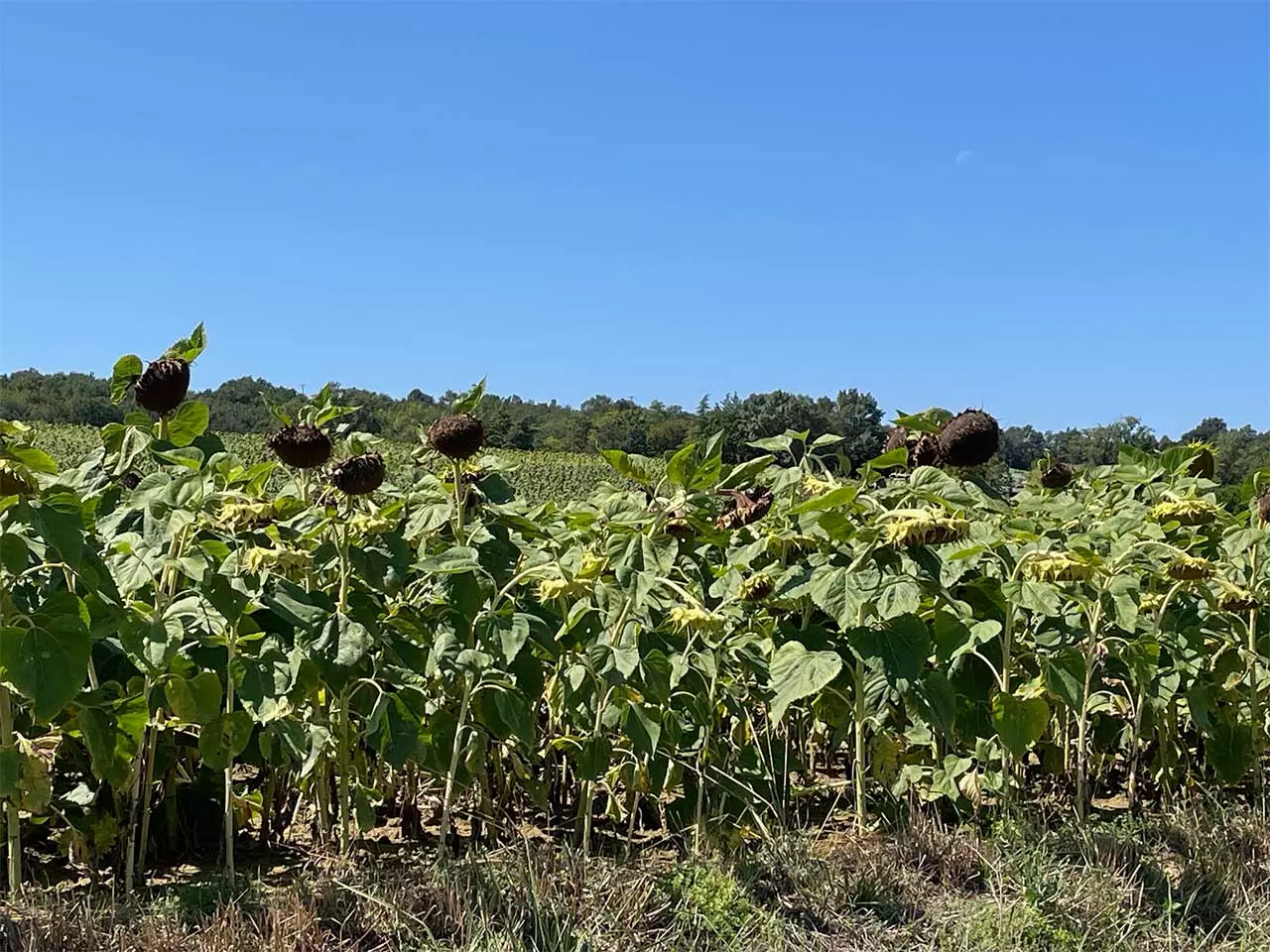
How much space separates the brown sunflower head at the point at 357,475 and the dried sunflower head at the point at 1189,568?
2.39m

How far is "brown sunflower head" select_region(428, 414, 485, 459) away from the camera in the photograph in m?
3.05

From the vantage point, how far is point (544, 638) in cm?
290

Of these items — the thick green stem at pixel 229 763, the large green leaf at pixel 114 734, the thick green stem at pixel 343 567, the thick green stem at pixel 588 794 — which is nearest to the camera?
the large green leaf at pixel 114 734

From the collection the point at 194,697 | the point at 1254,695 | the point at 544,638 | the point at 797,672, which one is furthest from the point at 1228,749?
the point at 194,697

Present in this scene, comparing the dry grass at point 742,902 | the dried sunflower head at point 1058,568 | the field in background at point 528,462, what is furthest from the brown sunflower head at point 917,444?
the field in background at point 528,462

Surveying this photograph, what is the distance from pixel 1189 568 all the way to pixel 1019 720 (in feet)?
2.42

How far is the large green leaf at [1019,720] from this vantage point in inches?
126

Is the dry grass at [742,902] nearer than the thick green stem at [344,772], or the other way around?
the dry grass at [742,902]

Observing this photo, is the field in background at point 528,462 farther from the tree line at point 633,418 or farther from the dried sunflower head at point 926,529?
the dried sunflower head at point 926,529

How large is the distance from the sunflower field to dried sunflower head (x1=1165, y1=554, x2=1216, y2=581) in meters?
0.01

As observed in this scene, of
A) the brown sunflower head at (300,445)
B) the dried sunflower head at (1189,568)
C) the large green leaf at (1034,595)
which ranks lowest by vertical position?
the large green leaf at (1034,595)

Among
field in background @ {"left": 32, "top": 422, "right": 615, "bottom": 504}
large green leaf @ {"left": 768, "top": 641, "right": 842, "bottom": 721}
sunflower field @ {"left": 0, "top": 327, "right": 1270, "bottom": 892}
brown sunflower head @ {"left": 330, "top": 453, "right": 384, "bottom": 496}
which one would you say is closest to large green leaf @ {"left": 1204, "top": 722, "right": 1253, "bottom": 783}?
sunflower field @ {"left": 0, "top": 327, "right": 1270, "bottom": 892}

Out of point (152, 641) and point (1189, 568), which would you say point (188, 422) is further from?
point (1189, 568)

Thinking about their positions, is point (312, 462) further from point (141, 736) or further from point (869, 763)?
point (869, 763)
